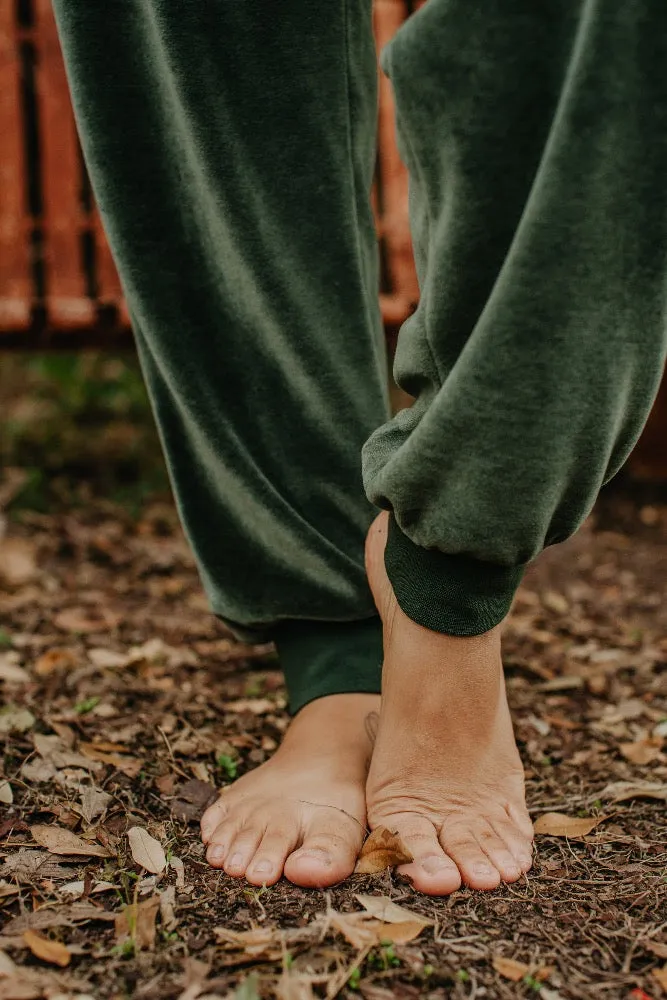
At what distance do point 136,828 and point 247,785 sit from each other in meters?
0.14

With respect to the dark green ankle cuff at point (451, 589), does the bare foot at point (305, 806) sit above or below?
below

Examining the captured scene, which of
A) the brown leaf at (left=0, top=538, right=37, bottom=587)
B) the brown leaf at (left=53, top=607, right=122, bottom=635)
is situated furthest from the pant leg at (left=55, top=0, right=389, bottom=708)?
the brown leaf at (left=0, top=538, right=37, bottom=587)

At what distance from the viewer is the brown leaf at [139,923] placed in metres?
0.82

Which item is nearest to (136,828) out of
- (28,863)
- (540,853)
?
(28,863)

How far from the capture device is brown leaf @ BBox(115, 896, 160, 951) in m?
0.82

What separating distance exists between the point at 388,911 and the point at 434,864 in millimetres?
81

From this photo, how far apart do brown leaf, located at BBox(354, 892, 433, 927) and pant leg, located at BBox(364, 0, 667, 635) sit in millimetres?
343

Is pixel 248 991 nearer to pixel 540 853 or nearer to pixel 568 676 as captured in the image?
pixel 540 853

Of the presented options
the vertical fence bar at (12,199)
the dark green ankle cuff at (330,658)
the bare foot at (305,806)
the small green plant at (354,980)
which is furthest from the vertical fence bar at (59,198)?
the small green plant at (354,980)

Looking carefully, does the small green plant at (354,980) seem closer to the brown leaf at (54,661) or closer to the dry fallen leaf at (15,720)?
the dry fallen leaf at (15,720)

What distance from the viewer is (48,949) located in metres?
0.81

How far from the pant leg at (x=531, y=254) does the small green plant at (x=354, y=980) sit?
37cm

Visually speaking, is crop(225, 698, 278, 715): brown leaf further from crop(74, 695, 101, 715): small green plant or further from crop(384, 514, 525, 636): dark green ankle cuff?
crop(384, 514, 525, 636): dark green ankle cuff

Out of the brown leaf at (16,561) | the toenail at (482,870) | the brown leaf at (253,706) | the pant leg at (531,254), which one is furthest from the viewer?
the brown leaf at (16,561)
